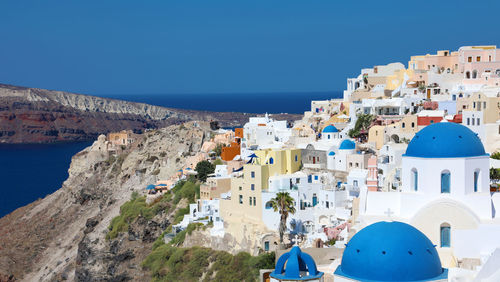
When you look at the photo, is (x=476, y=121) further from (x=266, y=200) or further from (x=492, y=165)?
(x=266, y=200)

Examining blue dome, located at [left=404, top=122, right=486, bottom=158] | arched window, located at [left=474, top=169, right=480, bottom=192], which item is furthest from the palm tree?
arched window, located at [left=474, top=169, right=480, bottom=192]

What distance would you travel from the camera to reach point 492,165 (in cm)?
3694

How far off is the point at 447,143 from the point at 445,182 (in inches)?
49.8

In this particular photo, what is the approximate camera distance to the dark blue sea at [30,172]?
98500 millimetres

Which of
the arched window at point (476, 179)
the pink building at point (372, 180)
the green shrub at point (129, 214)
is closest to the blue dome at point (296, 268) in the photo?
the arched window at point (476, 179)

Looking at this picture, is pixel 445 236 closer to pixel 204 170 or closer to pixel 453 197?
pixel 453 197

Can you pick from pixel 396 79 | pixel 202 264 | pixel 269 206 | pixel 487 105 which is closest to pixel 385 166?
pixel 269 206

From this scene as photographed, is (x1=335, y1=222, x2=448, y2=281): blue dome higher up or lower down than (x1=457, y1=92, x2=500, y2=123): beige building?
lower down

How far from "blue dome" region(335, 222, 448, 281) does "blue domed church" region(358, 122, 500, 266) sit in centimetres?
577

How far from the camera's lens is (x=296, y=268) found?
19625 mm

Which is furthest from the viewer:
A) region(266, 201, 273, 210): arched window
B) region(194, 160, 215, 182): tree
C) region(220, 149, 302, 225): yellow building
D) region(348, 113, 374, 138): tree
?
region(194, 160, 215, 182): tree

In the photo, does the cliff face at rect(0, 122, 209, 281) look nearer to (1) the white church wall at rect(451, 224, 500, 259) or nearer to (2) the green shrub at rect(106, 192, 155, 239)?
(2) the green shrub at rect(106, 192, 155, 239)

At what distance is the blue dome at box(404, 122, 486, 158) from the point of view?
24.9 metres

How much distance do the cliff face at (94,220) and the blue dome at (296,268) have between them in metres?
32.0
